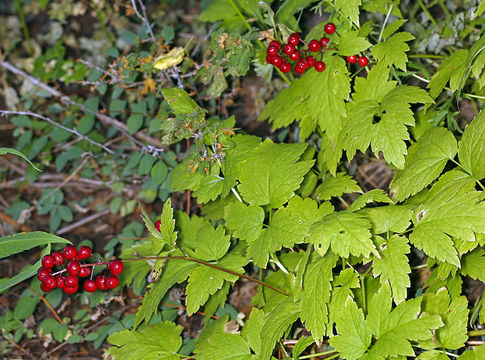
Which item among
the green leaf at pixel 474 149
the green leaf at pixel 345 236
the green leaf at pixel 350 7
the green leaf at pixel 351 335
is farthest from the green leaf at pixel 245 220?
the green leaf at pixel 350 7

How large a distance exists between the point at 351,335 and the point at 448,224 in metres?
0.49

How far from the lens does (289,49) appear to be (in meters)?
2.22

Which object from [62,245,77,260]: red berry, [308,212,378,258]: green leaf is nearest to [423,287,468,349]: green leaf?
[308,212,378,258]: green leaf

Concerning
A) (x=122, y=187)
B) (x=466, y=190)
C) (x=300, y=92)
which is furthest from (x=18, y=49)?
(x=466, y=190)

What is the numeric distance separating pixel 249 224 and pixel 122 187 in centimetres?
144

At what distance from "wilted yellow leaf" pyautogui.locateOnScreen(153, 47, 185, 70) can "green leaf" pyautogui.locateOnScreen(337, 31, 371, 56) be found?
83 cm

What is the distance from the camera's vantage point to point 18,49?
4109 millimetres

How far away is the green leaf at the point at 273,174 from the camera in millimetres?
1954

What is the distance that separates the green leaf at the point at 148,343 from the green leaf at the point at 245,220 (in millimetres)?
575

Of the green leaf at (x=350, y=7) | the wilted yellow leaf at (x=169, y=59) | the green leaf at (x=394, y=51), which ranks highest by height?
the green leaf at (x=350, y=7)

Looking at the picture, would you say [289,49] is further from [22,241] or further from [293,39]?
[22,241]

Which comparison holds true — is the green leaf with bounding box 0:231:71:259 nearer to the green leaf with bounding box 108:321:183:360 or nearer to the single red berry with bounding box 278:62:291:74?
the green leaf with bounding box 108:321:183:360

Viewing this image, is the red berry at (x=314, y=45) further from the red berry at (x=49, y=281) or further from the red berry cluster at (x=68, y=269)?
the red berry at (x=49, y=281)

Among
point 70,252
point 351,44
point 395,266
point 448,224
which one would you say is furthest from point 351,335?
point 351,44
